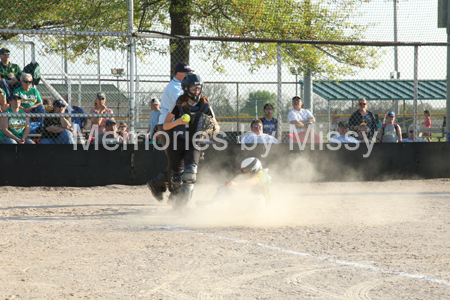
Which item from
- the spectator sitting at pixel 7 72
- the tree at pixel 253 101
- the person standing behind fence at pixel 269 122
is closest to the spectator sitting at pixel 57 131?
the spectator sitting at pixel 7 72

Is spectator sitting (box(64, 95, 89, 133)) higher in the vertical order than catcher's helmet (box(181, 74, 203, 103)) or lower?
lower

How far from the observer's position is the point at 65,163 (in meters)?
8.80

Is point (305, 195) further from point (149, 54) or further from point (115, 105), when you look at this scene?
point (115, 105)

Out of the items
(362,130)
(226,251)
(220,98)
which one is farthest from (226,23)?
(226,251)

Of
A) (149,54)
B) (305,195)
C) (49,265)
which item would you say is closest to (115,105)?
(149,54)

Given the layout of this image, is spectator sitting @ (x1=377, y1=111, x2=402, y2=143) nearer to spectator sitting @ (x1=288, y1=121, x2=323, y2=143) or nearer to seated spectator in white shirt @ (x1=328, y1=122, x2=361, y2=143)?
seated spectator in white shirt @ (x1=328, y1=122, x2=361, y2=143)

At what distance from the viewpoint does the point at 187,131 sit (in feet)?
19.4

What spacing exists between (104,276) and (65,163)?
5.97m

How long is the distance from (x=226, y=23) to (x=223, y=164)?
616 centimetres

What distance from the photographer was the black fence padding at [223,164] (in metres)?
8.73

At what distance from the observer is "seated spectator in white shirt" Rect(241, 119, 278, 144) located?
30.9ft

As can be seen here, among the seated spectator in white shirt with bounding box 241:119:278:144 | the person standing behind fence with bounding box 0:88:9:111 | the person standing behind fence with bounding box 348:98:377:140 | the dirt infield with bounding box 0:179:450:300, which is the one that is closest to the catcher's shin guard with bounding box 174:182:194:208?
the dirt infield with bounding box 0:179:450:300

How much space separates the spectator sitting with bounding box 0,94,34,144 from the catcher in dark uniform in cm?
412

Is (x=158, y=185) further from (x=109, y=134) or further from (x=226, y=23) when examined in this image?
(x=226, y=23)
